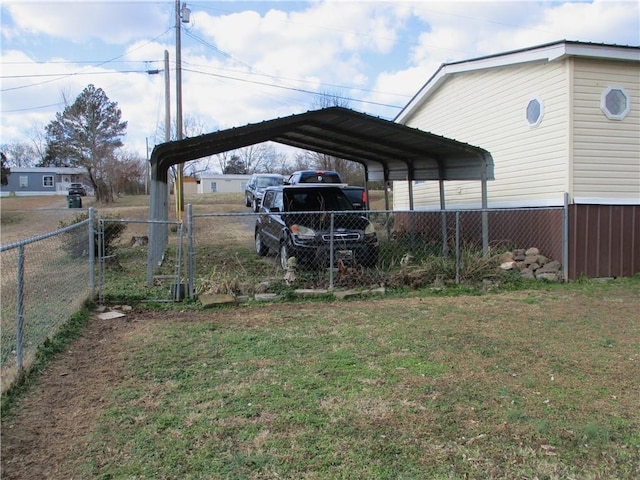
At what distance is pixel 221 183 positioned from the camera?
52.0 m

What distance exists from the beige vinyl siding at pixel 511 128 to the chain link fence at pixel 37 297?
822 cm

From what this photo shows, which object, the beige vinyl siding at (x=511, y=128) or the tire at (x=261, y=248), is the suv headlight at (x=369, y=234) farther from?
the beige vinyl siding at (x=511, y=128)

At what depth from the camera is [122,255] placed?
1134cm

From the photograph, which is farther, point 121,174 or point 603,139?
point 121,174

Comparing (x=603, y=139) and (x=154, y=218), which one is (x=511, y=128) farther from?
(x=154, y=218)

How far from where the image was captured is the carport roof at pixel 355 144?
8.48 m

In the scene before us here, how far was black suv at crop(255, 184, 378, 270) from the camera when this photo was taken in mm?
8234

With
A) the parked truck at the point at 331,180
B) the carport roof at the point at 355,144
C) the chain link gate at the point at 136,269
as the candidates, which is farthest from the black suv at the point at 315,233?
the parked truck at the point at 331,180

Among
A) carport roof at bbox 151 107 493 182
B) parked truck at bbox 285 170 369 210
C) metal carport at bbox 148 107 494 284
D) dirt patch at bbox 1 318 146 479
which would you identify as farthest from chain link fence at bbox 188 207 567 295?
parked truck at bbox 285 170 369 210

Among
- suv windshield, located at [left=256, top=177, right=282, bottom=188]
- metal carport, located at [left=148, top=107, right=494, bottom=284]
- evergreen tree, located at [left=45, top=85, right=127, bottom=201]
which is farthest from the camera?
evergreen tree, located at [left=45, top=85, right=127, bottom=201]

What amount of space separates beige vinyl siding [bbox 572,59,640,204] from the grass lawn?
3.58 meters

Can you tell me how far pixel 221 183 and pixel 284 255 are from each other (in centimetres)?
4487

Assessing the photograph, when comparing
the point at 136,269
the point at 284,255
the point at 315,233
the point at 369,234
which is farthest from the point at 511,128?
the point at 136,269

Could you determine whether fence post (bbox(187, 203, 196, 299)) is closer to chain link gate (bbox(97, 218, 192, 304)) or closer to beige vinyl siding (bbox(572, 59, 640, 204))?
chain link gate (bbox(97, 218, 192, 304))
